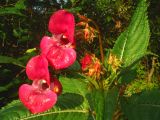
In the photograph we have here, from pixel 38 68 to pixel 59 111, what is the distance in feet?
0.74

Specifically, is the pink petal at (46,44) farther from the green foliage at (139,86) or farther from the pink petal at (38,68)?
the green foliage at (139,86)

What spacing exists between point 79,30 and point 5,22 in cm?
173

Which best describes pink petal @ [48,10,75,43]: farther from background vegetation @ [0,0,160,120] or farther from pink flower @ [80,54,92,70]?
background vegetation @ [0,0,160,120]

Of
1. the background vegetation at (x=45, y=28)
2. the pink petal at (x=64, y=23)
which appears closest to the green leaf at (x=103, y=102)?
the pink petal at (x=64, y=23)

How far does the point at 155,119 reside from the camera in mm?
1496

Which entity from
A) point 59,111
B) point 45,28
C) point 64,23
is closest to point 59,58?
point 64,23

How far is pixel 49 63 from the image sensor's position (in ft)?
4.56

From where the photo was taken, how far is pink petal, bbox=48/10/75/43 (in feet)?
4.77

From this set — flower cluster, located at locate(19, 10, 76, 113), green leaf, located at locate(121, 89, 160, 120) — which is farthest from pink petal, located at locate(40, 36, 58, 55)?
green leaf, located at locate(121, 89, 160, 120)

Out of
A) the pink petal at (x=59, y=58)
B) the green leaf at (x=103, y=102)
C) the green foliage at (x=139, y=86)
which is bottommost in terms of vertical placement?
the green foliage at (x=139, y=86)

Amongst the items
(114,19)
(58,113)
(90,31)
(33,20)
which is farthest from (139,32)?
(114,19)

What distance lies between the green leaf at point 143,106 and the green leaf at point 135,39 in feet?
0.56

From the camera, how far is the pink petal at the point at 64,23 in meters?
1.45

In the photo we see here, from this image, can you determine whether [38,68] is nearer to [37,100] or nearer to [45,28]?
[37,100]
